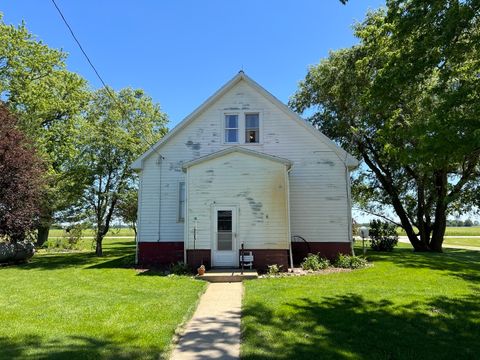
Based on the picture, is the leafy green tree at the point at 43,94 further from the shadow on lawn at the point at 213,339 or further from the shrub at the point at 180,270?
the shadow on lawn at the point at 213,339

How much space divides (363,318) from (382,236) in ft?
55.9

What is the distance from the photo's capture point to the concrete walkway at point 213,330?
5.61m

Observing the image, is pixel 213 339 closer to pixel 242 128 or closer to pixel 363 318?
pixel 363 318

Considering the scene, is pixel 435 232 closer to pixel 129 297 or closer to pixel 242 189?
pixel 242 189

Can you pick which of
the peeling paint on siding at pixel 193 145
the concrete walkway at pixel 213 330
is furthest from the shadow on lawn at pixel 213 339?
the peeling paint on siding at pixel 193 145

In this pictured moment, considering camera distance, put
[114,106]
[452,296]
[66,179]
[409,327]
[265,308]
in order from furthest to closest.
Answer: [114,106], [66,179], [452,296], [265,308], [409,327]

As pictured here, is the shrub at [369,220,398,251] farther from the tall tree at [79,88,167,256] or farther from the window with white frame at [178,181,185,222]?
the tall tree at [79,88,167,256]

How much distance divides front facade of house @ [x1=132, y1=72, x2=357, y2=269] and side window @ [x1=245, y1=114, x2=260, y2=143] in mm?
45

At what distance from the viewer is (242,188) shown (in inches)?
582

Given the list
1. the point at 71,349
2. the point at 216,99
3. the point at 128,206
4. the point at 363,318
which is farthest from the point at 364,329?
the point at 128,206

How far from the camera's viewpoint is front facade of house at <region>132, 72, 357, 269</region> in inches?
575

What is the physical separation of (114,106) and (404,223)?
20.9m

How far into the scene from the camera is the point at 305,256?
16594 millimetres

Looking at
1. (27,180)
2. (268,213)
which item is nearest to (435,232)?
(268,213)
